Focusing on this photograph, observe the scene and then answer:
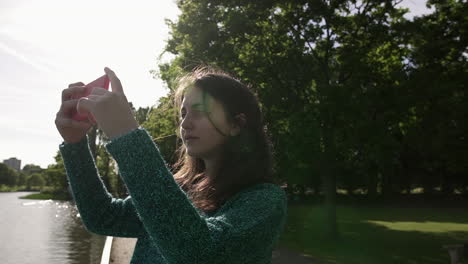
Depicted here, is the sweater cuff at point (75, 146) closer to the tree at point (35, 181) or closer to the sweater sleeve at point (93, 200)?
the sweater sleeve at point (93, 200)

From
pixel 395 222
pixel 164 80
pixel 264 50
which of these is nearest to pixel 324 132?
pixel 264 50

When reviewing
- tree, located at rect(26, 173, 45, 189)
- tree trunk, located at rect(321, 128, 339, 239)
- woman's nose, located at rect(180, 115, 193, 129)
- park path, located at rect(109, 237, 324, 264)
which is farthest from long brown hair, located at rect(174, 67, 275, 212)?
tree, located at rect(26, 173, 45, 189)

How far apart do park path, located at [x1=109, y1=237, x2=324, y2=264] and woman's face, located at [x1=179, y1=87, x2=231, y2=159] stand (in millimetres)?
8915

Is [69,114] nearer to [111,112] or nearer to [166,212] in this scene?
[111,112]

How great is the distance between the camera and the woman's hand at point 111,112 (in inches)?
44.2

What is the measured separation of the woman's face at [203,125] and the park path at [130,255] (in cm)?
891

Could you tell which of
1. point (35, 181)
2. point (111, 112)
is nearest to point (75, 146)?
point (111, 112)

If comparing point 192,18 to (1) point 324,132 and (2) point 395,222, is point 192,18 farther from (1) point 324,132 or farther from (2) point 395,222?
(2) point 395,222

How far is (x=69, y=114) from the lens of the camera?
1.51 metres

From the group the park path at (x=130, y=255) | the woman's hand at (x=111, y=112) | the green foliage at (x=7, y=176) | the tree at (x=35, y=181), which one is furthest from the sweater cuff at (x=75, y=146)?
the green foliage at (x=7, y=176)

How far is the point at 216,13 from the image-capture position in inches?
754

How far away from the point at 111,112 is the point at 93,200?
0.70m

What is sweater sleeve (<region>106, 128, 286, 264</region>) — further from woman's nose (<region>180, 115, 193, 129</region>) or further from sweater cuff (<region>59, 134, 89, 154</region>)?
A: sweater cuff (<region>59, 134, 89, 154</region>)

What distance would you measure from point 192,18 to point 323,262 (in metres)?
12.0
